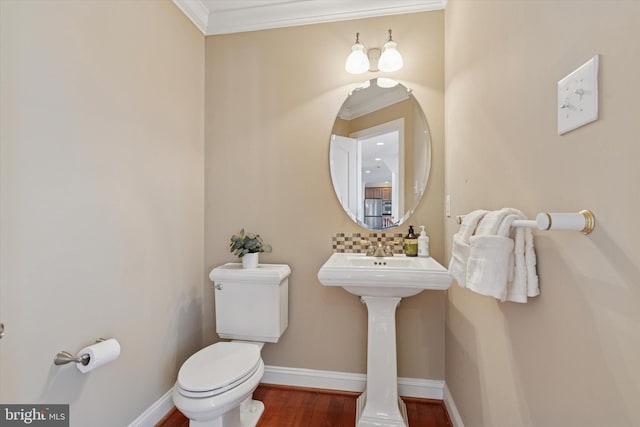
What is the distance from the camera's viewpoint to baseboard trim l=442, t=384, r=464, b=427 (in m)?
1.44

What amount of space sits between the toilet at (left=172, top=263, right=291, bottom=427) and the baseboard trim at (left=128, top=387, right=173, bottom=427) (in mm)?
351

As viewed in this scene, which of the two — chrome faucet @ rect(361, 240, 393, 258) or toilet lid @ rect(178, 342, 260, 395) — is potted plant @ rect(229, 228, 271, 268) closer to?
toilet lid @ rect(178, 342, 260, 395)

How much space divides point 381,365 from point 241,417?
2.82ft

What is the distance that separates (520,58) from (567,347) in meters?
0.82

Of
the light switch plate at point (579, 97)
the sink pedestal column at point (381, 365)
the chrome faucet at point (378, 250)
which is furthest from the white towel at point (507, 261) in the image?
the chrome faucet at point (378, 250)

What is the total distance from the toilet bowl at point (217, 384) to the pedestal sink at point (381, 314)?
1.84 ft

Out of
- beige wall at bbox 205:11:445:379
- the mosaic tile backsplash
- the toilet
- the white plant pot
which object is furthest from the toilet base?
the mosaic tile backsplash

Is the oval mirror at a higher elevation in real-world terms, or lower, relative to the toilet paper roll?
higher

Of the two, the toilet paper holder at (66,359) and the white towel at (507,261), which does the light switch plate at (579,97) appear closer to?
the white towel at (507,261)

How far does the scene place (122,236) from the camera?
137 centimetres

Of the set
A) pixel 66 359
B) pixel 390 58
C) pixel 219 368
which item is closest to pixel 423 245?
pixel 390 58

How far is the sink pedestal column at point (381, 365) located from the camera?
4.88 ft

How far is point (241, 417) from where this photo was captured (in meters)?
1.58

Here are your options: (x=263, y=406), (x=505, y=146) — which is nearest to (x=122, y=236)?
(x=263, y=406)
